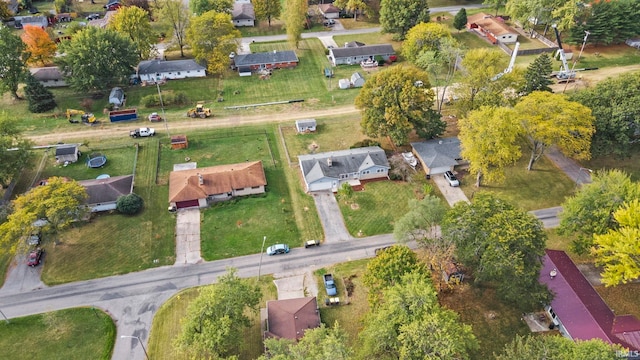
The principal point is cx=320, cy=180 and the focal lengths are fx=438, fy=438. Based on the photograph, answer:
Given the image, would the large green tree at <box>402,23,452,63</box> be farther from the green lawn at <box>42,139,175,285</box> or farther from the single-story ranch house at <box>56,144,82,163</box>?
the single-story ranch house at <box>56,144,82,163</box>

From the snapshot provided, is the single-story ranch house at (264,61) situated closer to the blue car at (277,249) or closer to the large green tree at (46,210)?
the large green tree at (46,210)

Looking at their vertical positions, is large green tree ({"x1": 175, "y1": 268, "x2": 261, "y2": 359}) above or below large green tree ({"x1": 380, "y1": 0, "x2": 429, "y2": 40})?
below

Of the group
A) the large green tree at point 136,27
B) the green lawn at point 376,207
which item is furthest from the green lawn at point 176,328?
the large green tree at point 136,27

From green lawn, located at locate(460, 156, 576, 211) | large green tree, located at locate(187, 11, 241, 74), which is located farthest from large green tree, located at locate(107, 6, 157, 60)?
green lawn, located at locate(460, 156, 576, 211)

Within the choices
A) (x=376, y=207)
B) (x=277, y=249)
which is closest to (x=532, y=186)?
(x=376, y=207)

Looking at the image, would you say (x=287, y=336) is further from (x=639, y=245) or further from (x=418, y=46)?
(x=418, y=46)

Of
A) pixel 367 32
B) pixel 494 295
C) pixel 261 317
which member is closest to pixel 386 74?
pixel 494 295
